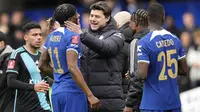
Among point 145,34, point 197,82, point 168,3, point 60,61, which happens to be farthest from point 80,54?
point 168,3

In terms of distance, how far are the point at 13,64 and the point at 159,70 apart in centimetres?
278

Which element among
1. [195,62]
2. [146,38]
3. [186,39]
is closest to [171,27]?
[186,39]

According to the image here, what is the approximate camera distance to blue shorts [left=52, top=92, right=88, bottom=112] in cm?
936

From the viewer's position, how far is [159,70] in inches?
348

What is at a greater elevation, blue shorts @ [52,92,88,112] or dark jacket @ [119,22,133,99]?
dark jacket @ [119,22,133,99]

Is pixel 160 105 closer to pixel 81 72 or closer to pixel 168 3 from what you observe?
pixel 81 72

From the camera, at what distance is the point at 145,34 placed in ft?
31.5

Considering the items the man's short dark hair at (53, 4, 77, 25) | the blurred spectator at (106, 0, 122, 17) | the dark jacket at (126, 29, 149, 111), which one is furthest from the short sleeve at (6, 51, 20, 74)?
the blurred spectator at (106, 0, 122, 17)

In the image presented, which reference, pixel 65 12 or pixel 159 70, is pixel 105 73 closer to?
pixel 65 12

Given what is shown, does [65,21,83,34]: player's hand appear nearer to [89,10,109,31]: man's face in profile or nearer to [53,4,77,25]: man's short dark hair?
[53,4,77,25]: man's short dark hair

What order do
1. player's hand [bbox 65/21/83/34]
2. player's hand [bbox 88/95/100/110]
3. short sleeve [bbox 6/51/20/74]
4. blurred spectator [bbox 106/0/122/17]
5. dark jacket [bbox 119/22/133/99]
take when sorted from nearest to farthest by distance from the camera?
1. player's hand [bbox 88/95/100/110]
2. player's hand [bbox 65/21/83/34]
3. dark jacket [bbox 119/22/133/99]
4. short sleeve [bbox 6/51/20/74]
5. blurred spectator [bbox 106/0/122/17]

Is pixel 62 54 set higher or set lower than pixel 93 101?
higher

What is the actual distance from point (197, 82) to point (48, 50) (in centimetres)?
791

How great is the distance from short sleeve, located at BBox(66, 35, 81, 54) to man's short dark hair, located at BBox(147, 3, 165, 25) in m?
1.00
